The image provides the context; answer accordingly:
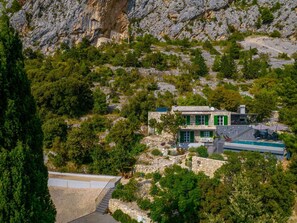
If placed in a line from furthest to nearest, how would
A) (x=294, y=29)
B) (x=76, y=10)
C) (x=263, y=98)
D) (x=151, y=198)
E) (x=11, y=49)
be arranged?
(x=294, y=29)
(x=76, y=10)
(x=263, y=98)
(x=151, y=198)
(x=11, y=49)

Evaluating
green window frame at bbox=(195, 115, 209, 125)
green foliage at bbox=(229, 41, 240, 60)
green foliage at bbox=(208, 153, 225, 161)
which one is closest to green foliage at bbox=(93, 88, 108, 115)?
green window frame at bbox=(195, 115, 209, 125)

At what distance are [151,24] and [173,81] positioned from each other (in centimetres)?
2111

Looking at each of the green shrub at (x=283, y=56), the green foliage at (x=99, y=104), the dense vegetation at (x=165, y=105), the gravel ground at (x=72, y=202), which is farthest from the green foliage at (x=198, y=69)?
the gravel ground at (x=72, y=202)

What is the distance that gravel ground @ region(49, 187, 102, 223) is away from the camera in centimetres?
1694

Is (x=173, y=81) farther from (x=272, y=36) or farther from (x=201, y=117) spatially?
(x=272, y=36)

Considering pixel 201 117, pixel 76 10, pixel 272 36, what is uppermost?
pixel 76 10

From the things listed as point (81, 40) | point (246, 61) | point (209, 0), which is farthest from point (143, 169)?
point (209, 0)

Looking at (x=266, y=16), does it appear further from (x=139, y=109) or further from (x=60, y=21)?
(x=139, y=109)

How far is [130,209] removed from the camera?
16438mm

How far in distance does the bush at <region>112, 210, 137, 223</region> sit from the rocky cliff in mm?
37536

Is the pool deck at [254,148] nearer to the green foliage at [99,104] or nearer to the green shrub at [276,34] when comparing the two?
the green foliage at [99,104]

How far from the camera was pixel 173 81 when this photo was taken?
37.5 metres

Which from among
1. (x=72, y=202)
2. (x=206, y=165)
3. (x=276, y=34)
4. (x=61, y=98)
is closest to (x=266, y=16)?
(x=276, y=34)

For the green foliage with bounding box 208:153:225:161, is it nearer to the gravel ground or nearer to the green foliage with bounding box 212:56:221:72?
the gravel ground
